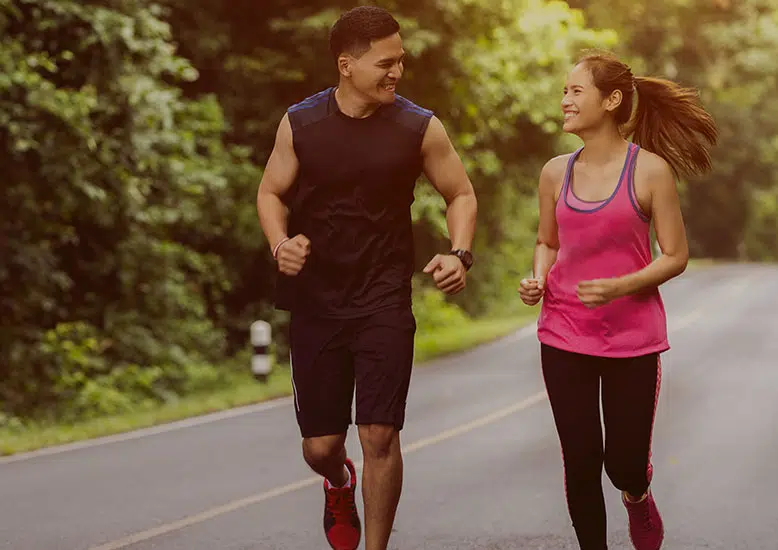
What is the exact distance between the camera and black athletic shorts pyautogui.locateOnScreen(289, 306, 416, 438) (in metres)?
5.97

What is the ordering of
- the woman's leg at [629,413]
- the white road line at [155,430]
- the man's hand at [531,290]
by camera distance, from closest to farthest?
1. the man's hand at [531,290]
2. the woman's leg at [629,413]
3. the white road line at [155,430]

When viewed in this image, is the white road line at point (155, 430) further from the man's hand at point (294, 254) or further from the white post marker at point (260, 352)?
the man's hand at point (294, 254)

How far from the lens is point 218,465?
10781 millimetres

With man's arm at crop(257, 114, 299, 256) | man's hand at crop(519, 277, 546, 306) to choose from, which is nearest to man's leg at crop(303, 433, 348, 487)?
man's arm at crop(257, 114, 299, 256)

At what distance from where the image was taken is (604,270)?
5.62 meters

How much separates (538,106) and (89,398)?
378 inches

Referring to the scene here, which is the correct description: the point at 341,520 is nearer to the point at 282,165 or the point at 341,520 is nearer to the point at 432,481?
the point at 282,165

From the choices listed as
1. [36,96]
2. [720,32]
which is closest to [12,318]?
[36,96]

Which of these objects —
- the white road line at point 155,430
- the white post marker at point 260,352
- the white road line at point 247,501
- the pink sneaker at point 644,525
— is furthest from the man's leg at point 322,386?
the white post marker at point 260,352

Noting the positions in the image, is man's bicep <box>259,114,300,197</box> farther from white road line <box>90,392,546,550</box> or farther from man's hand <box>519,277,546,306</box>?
white road line <box>90,392,546,550</box>

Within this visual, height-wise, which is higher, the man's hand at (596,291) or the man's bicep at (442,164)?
the man's bicep at (442,164)

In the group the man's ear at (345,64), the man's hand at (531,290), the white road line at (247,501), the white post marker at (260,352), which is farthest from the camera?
the white post marker at (260,352)

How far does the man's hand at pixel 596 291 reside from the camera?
17.9 feet

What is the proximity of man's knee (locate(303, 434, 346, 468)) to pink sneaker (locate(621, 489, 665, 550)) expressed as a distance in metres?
1.12
